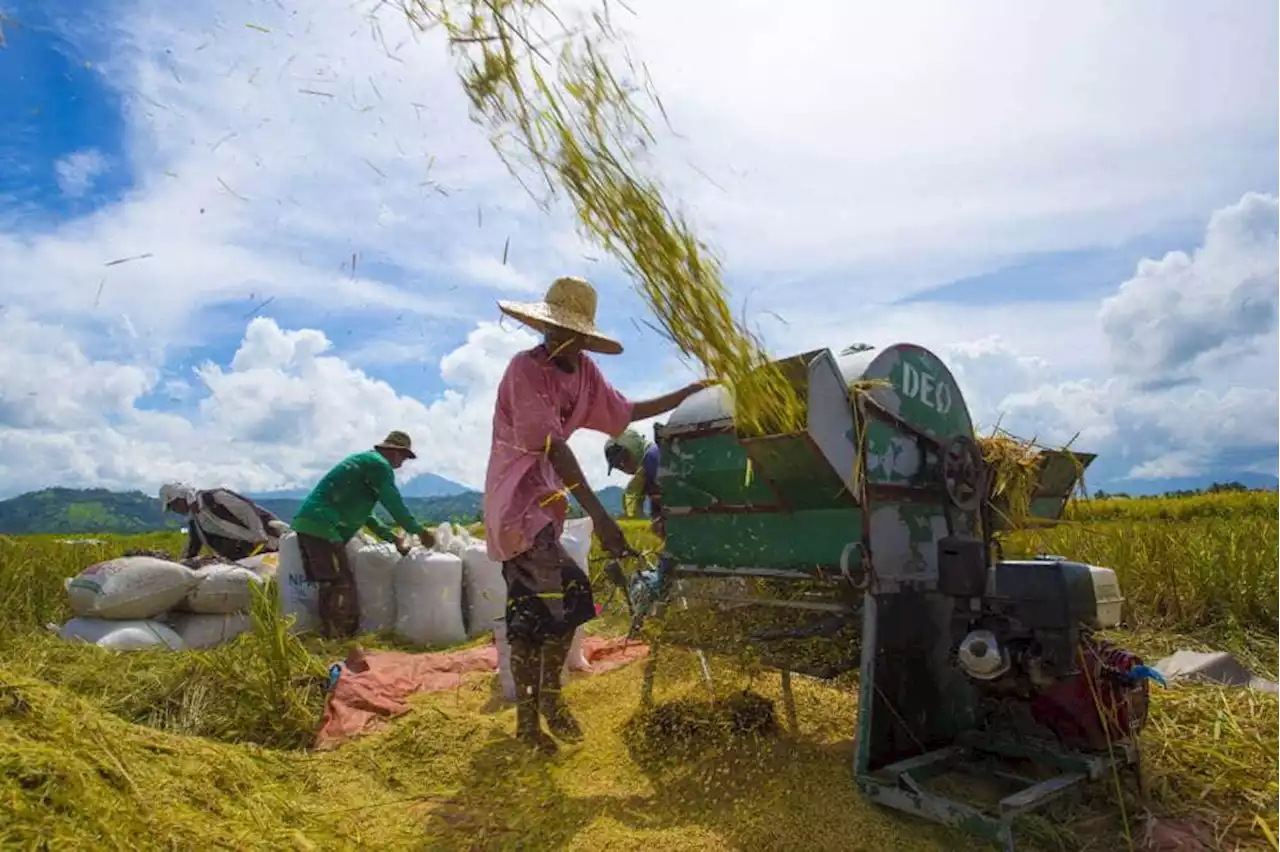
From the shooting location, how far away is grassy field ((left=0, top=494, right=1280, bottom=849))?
7.66ft

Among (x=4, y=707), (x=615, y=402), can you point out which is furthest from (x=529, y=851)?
(x=615, y=402)

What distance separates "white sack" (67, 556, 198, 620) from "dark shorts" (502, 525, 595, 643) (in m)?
3.20

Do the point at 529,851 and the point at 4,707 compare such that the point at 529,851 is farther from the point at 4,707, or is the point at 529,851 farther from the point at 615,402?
the point at 615,402

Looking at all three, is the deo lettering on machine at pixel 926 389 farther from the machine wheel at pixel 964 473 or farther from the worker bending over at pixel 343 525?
the worker bending over at pixel 343 525

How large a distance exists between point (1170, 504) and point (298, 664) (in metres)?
21.8

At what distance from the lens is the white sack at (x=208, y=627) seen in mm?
5727

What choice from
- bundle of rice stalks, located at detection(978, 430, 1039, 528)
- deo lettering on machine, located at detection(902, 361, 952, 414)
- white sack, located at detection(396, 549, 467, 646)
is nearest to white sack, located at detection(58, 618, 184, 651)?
white sack, located at detection(396, 549, 467, 646)

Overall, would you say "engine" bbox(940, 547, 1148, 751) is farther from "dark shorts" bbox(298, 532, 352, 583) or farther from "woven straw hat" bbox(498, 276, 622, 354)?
"dark shorts" bbox(298, 532, 352, 583)

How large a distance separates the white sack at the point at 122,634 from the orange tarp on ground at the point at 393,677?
1.42 m

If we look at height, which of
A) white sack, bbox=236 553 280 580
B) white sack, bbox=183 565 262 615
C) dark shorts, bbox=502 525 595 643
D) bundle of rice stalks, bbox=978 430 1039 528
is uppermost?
bundle of rice stalks, bbox=978 430 1039 528

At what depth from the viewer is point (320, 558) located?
6.18 m

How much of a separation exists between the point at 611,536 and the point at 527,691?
0.70m

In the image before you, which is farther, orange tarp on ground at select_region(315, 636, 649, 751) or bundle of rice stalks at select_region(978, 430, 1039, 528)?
orange tarp on ground at select_region(315, 636, 649, 751)

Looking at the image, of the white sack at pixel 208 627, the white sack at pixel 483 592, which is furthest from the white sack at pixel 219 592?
the white sack at pixel 483 592
